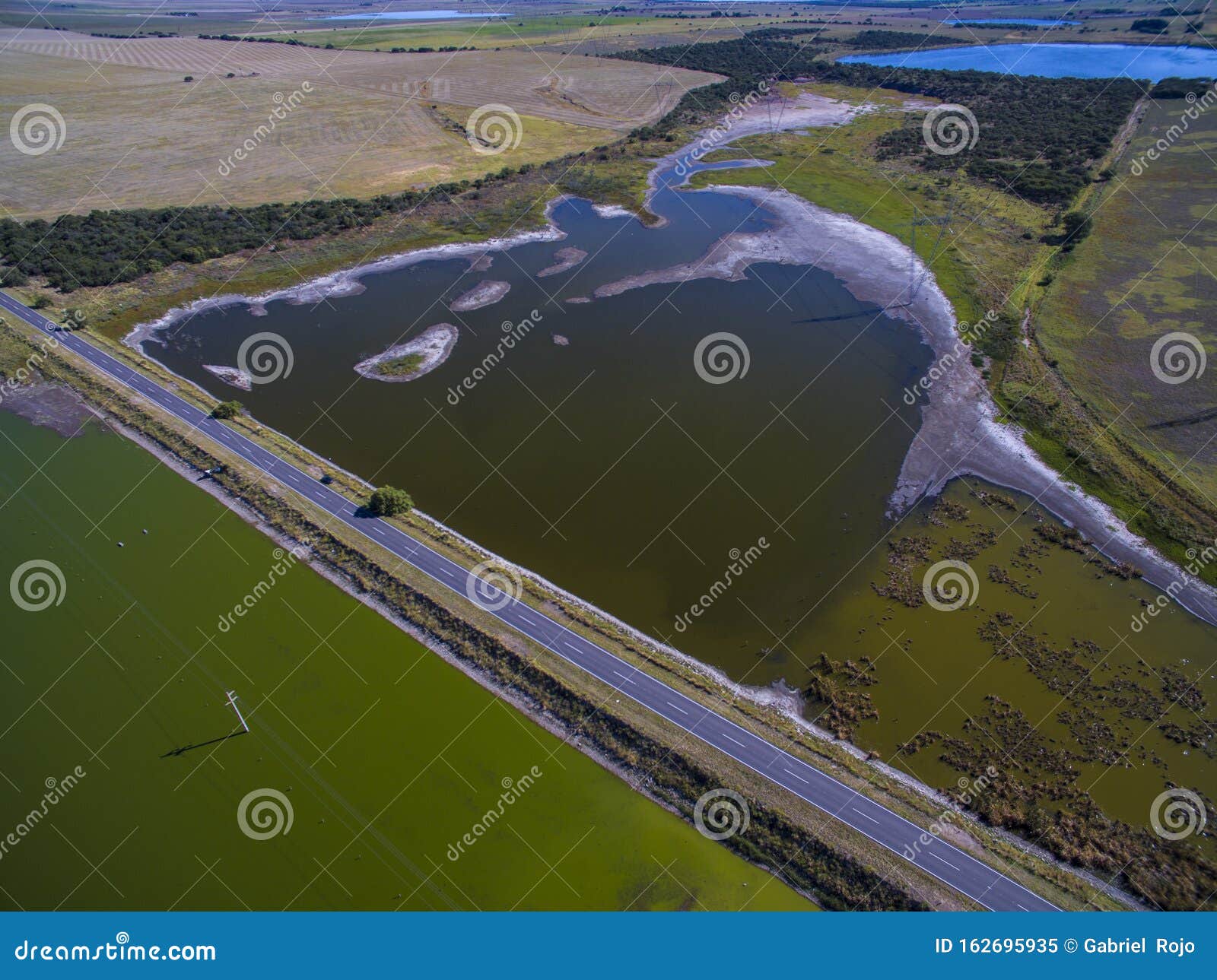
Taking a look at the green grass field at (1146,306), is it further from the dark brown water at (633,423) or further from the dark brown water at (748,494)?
the dark brown water at (633,423)

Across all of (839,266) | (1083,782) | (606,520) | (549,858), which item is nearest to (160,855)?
(549,858)

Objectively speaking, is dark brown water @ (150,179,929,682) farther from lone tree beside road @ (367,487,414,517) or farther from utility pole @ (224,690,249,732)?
utility pole @ (224,690,249,732)

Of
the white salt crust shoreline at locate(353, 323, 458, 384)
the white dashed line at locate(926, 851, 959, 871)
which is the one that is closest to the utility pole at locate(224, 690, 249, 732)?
the white salt crust shoreline at locate(353, 323, 458, 384)

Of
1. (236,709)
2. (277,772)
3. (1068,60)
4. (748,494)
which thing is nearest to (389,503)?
(236,709)

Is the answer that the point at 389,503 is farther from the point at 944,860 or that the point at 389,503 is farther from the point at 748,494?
the point at 944,860

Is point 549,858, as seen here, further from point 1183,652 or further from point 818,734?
point 1183,652

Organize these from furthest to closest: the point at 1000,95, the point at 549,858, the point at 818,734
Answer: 1. the point at 1000,95
2. the point at 818,734
3. the point at 549,858

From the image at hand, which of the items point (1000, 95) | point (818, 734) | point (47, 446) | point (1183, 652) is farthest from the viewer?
point (1000, 95)

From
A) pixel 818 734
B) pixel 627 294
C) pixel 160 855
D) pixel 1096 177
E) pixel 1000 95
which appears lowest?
pixel 160 855

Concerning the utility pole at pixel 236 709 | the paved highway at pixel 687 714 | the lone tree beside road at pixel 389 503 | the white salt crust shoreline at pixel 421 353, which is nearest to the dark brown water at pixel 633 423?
the white salt crust shoreline at pixel 421 353
